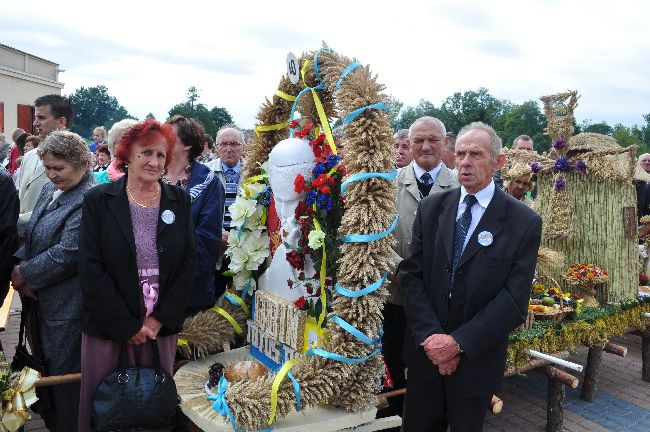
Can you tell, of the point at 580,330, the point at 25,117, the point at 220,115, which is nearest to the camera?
the point at 580,330

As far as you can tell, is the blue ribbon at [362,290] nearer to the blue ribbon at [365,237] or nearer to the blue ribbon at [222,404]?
the blue ribbon at [365,237]

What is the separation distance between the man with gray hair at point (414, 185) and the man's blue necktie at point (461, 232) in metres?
0.97

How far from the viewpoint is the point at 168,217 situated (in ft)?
9.64

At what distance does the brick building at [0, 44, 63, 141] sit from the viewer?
25812 mm

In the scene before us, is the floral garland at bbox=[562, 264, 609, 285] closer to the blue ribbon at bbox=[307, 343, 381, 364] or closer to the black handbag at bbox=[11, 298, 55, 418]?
the blue ribbon at bbox=[307, 343, 381, 364]

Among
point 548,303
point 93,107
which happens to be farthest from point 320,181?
point 93,107

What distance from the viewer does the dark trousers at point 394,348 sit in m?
3.88

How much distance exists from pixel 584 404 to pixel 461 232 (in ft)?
10.8

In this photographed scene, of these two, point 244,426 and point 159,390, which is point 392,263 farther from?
point 159,390

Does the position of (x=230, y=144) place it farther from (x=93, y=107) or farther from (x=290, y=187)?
(x=93, y=107)

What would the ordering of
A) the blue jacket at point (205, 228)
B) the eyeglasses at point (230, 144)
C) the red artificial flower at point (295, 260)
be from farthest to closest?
the eyeglasses at point (230, 144) < the blue jacket at point (205, 228) < the red artificial flower at point (295, 260)

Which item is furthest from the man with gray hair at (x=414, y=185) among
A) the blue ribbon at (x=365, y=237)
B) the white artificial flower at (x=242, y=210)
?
the white artificial flower at (x=242, y=210)

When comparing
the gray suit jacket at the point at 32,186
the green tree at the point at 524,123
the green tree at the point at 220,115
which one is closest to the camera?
the gray suit jacket at the point at 32,186

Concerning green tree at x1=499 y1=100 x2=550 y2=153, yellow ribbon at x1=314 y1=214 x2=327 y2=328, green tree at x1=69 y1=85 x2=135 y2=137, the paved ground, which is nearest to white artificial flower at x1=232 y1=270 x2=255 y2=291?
yellow ribbon at x1=314 y1=214 x2=327 y2=328
